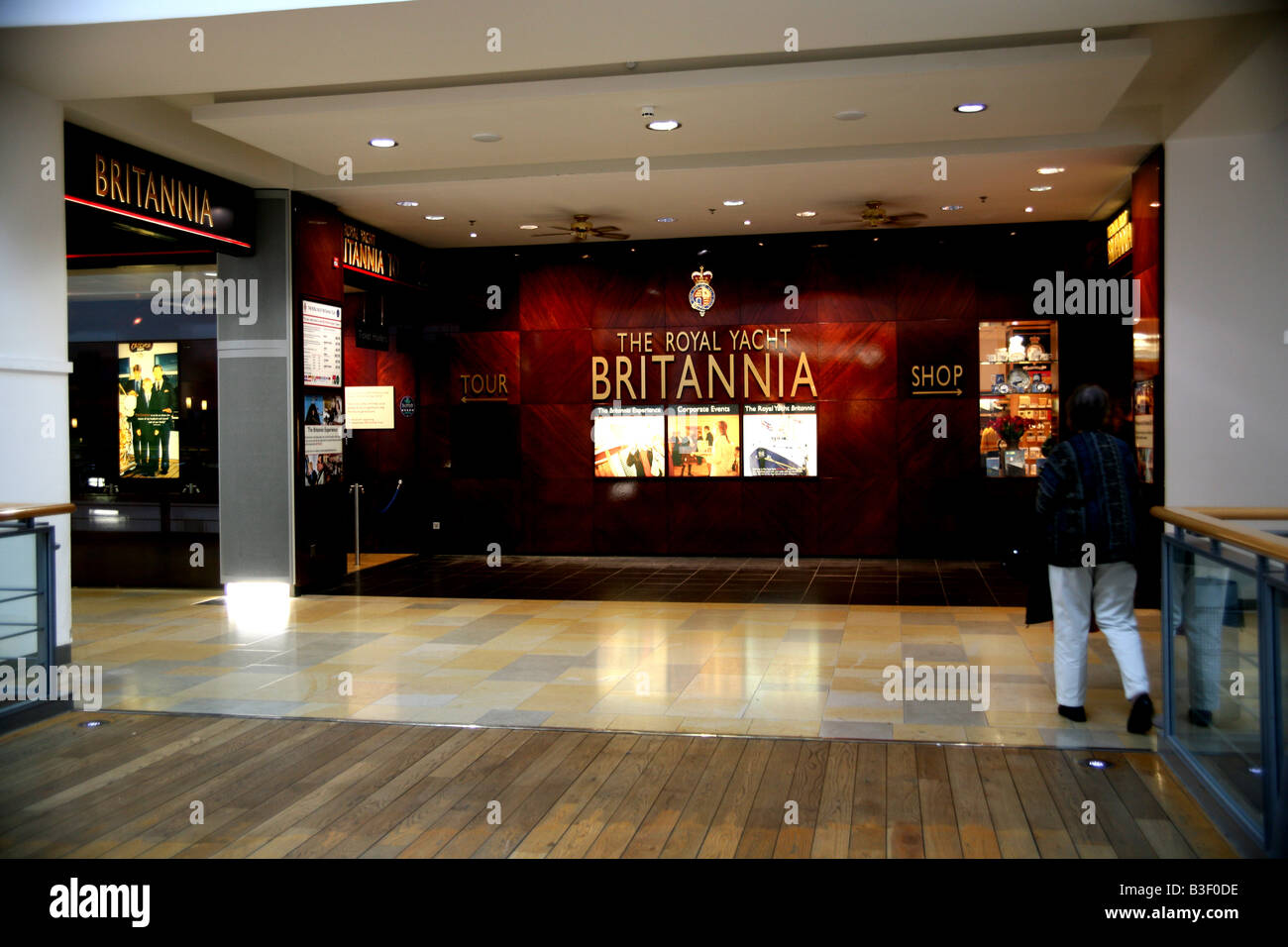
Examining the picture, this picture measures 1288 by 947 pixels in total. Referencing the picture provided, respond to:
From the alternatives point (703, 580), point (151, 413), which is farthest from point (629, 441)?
point (151, 413)

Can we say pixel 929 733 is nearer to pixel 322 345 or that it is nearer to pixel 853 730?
pixel 853 730

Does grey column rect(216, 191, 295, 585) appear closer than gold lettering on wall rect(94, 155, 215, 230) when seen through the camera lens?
No

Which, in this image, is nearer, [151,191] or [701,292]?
[151,191]

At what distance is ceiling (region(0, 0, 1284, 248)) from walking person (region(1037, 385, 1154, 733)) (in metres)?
2.18

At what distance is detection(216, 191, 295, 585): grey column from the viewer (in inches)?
358

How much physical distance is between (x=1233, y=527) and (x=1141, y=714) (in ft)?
4.93

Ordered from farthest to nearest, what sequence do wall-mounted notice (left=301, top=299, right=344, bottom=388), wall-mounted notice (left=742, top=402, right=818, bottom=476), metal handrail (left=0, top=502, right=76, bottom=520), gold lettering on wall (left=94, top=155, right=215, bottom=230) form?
wall-mounted notice (left=742, top=402, right=818, bottom=476), wall-mounted notice (left=301, top=299, right=344, bottom=388), gold lettering on wall (left=94, top=155, right=215, bottom=230), metal handrail (left=0, top=502, right=76, bottom=520)

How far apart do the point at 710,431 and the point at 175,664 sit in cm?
655

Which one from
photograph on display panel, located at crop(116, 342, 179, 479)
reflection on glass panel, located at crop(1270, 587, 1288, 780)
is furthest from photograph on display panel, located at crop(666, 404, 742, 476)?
reflection on glass panel, located at crop(1270, 587, 1288, 780)

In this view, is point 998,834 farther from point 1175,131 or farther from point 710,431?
point 710,431

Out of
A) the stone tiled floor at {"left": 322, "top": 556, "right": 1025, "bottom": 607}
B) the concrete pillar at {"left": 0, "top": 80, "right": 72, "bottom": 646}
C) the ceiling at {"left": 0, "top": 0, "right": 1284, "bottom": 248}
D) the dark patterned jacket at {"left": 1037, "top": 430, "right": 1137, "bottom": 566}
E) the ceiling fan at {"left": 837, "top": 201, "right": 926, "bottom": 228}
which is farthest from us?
the ceiling fan at {"left": 837, "top": 201, "right": 926, "bottom": 228}

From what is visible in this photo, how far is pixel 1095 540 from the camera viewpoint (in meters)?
4.85

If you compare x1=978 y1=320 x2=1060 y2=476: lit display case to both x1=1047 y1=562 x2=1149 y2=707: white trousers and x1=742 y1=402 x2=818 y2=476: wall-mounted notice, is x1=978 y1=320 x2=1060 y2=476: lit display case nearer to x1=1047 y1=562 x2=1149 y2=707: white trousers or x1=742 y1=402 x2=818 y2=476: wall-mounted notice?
x1=742 y1=402 x2=818 y2=476: wall-mounted notice
